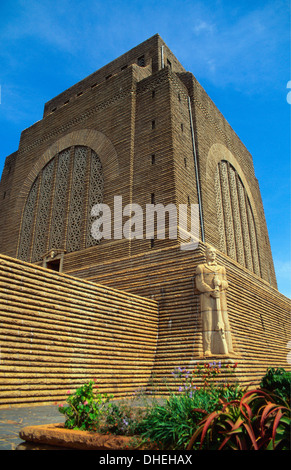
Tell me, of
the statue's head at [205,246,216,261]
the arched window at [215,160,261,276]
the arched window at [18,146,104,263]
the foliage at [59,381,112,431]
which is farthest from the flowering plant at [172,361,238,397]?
the arched window at [215,160,261,276]

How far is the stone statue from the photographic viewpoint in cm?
702

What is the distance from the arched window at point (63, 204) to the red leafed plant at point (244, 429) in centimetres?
1039

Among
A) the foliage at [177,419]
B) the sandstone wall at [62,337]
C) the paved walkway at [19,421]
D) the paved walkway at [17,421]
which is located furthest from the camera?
the sandstone wall at [62,337]

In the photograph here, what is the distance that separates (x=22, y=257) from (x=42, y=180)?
359cm

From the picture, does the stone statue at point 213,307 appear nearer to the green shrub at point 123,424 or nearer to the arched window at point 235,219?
the green shrub at point 123,424

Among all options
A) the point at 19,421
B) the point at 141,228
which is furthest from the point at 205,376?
the point at 141,228

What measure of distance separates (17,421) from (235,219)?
14.0m

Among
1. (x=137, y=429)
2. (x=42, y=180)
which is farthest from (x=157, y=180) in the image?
(x=137, y=429)

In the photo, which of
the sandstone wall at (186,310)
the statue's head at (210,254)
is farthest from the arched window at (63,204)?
the statue's head at (210,254)

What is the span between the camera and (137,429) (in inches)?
91.7

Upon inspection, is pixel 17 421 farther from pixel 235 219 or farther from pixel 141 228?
pixel 235 219

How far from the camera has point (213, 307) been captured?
7.31 metres

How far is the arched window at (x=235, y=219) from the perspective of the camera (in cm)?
1455
